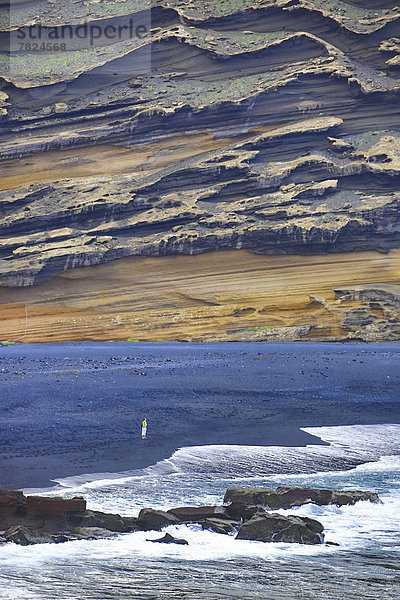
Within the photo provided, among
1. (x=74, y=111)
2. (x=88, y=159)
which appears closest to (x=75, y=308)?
(x=88, y=159)

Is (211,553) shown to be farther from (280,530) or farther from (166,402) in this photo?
(166,402)

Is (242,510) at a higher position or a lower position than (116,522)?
lower

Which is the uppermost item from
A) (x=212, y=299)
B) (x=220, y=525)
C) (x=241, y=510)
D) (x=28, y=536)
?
(x=28, y=536)

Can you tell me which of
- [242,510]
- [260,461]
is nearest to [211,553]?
[242,510]

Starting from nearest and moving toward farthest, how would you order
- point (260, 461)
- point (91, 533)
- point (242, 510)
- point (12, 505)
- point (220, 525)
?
point (91, 533) → point (12, 505) → point (220, 525) → point (242, 510) → point (260, 461)

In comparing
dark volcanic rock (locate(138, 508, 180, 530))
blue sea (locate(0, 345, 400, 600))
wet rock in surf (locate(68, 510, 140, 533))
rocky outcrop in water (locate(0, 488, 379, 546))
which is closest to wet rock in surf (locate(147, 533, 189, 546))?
rocky outcrop in water (locate(0, 488, 379, 546))

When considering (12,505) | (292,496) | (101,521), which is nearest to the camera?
(12,505)
